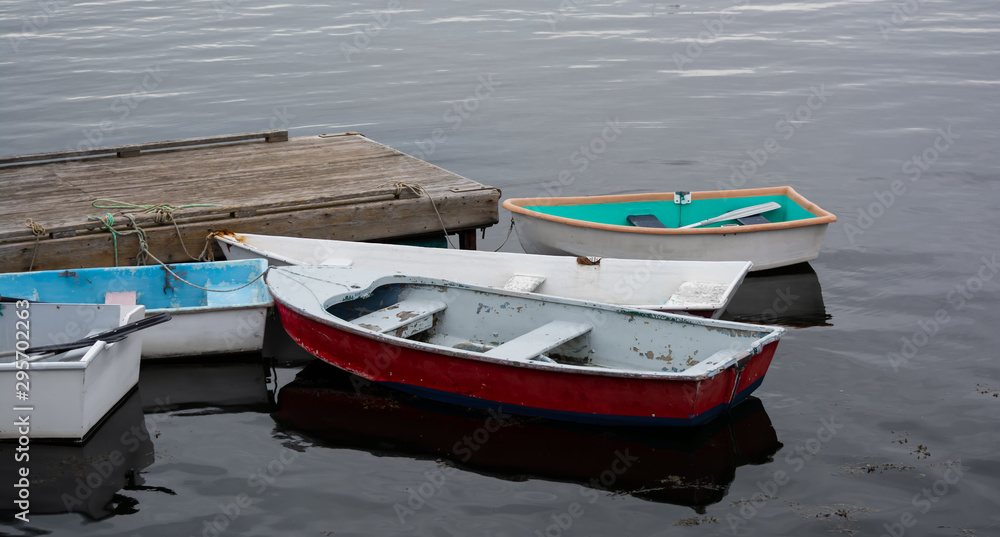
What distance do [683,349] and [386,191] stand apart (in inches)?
160

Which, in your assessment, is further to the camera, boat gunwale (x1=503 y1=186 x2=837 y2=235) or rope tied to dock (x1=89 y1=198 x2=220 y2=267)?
boat gunwale (x1=503 y1=186 x2=837 y2=235)

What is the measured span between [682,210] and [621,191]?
3167mm

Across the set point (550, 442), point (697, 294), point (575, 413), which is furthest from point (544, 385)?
point (697, 294)

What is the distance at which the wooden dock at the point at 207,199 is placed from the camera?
8.68 metres

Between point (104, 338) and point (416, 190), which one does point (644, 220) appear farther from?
point (104, 338)

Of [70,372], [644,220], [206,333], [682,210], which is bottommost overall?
[206,333]

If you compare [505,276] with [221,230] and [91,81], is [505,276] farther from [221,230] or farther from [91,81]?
[91,81]

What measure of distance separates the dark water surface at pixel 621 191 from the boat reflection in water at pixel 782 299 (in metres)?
0.04

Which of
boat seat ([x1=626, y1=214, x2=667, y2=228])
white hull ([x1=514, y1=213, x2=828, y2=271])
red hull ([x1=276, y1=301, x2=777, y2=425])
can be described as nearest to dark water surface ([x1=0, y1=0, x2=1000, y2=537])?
red hull ([x1=276, y1=301, x2=777, y2=425])

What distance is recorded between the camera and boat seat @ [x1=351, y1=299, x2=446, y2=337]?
750cm

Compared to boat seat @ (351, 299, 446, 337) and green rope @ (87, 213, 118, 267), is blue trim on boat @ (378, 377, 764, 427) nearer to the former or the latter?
boat seat @ (351, 299, 446, 337)

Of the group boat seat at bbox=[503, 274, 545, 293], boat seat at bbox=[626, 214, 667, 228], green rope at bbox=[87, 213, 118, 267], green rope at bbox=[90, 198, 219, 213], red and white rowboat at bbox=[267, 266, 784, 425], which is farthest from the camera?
boat seat at bbox=[626, 214, 667, 228]

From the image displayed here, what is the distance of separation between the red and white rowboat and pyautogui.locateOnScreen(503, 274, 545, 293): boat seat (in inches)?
27.0

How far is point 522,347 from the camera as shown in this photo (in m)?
6.95
